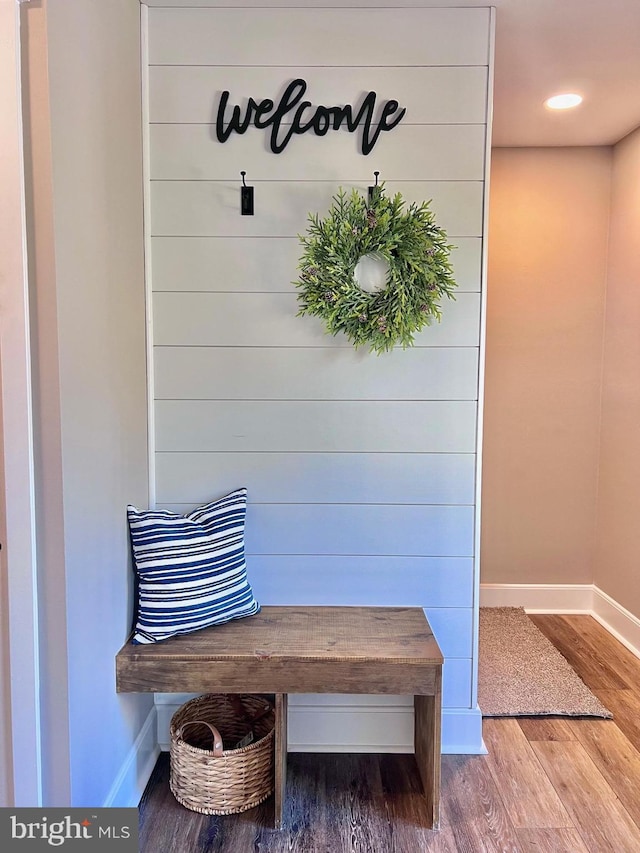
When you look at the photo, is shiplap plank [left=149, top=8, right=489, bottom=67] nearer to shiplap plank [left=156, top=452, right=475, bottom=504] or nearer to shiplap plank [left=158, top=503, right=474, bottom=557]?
shiplap plank [left=156, top=452, right=475, bottom=504]

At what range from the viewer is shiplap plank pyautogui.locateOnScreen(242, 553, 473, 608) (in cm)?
218

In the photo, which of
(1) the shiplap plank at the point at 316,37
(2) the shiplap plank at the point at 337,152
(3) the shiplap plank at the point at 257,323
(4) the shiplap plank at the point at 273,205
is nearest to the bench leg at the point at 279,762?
(3) the shiplap plank at the point at 257,323

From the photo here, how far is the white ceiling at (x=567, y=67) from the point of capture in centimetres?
200

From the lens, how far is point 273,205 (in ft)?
6.84

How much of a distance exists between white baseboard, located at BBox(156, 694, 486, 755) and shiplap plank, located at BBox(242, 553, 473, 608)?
36 cm

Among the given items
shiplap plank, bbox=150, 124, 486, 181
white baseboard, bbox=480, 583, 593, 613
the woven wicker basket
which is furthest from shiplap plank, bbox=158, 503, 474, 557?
white baseboard, bbox=480, 583, 593, 613

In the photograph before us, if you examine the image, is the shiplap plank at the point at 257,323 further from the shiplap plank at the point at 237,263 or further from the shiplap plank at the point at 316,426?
the shiplap plank at the point at 316,426

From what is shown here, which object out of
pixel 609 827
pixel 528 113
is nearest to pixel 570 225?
pixel 528 113

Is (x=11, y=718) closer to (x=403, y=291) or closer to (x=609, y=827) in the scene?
(x=403, y=291)

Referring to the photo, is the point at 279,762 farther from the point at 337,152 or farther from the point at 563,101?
the point at 563,101

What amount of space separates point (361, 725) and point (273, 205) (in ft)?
6.09

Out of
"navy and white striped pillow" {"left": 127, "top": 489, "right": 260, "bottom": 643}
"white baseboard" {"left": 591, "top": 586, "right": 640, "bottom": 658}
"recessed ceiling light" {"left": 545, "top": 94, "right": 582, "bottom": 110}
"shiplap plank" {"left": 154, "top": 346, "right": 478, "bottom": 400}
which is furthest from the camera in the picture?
"white baseboard" {"left": 591, "top": 586, "right": 640, "bottom": 658}

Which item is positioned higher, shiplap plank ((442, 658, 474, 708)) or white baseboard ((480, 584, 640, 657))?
shiplap plank ((442, 658, 474, 708))

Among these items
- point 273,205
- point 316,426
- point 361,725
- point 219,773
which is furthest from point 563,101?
point 219,773
